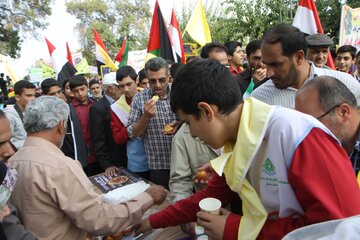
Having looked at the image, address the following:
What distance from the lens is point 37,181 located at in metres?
1.68

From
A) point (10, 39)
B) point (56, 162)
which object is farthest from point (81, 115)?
point (10, 39)

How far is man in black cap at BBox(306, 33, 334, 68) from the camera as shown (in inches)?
148

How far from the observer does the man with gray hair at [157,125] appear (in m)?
3.08

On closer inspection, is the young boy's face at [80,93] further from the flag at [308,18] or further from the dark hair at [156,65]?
the flag at [308,18]

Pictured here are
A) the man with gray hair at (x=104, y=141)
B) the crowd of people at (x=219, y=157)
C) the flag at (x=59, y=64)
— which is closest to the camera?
the crowd of people at (x=219, y=157)

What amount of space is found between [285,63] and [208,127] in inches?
49.9

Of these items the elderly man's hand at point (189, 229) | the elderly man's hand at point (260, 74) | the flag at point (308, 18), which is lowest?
the elderly man's hand at point (189, 229)

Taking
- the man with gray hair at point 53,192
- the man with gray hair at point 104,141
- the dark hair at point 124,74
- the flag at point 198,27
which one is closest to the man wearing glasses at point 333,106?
the man with gray hair at point 53,192

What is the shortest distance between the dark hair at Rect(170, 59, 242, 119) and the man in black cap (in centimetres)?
288

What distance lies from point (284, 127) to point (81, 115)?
3.84 metres

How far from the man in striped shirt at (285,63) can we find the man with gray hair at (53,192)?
136 centimetres

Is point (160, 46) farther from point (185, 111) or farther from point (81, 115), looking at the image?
point (185, 111)

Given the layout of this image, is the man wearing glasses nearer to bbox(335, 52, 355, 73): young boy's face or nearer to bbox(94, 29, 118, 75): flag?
bbox(335, 52, 355, 73): young boy's face

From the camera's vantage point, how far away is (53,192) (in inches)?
66.4
